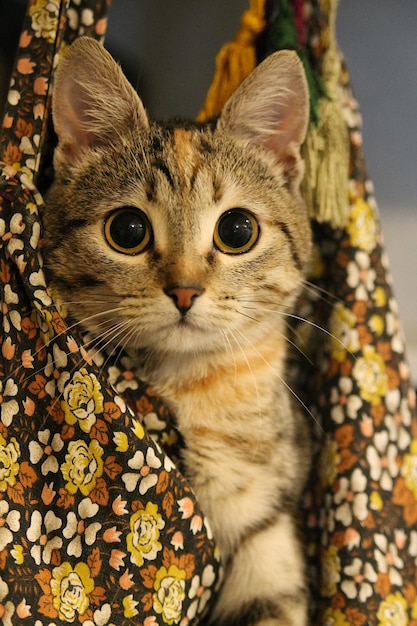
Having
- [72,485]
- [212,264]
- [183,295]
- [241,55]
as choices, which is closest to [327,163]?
[241,55]

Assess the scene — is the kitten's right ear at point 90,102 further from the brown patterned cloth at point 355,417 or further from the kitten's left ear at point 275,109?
the brown patterned cloth at point 355,417

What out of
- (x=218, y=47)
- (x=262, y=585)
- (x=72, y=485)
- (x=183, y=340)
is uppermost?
(x=218, y=47)

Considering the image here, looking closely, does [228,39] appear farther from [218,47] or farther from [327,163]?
[327,163]

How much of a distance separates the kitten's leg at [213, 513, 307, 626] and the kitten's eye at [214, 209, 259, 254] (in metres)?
0.55

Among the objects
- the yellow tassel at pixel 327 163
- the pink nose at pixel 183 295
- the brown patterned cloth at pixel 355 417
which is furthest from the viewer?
the yellow tassel at pixel 327 163

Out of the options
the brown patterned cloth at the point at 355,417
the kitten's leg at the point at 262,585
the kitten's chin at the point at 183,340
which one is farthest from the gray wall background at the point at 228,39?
the kitten's leg at the point at 262,585

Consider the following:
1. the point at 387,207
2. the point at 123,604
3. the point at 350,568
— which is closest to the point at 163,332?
the point at 123,604

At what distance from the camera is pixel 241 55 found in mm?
1322

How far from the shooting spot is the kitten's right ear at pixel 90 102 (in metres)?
1.09

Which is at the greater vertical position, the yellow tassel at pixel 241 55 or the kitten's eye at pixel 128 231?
the yellow tassel at pixel 241 55

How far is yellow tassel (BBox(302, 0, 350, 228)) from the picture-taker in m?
1.30

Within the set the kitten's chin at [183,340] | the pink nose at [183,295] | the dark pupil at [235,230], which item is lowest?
the kitten's chin at [183,340]

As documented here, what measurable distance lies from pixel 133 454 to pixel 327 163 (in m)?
0.74

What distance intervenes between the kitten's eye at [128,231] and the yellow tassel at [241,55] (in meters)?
0.45
